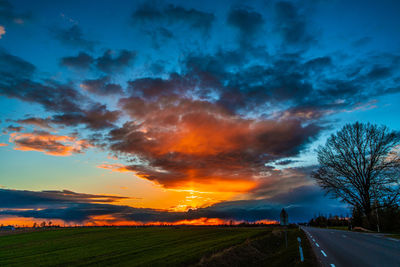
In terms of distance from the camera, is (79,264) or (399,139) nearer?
(79,264)

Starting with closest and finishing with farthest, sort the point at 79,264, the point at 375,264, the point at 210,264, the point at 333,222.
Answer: the point at 375,264, the point at 210,264, the point at 79,264, the point at 333,222

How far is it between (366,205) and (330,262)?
34.9 metres

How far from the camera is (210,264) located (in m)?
19.1

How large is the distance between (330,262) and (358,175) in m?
34.3

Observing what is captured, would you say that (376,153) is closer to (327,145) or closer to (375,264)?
(327,145)

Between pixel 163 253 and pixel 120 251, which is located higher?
pixel 163 253

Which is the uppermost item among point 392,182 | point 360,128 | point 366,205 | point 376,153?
point 360,128

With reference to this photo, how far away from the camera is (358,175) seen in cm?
4203

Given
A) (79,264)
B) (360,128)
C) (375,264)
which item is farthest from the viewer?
(360,128)

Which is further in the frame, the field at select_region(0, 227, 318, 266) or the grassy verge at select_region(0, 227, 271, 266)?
the grassy verge at select_region(0, 227, 271, 266)

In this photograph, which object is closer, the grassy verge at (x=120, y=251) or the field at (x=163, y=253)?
the field at (x=163, y=253)

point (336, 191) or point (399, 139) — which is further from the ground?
point (399, 139)

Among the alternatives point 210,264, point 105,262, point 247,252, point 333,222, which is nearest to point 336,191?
point 247,252

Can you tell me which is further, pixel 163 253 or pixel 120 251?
pixel 120 251
